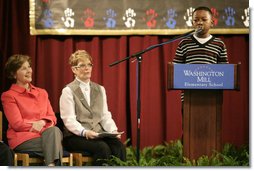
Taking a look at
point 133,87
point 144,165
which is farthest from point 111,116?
point 144,165

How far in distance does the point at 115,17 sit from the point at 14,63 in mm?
1017

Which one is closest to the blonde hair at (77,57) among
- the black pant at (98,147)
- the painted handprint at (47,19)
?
the painted handprint at (47,19)

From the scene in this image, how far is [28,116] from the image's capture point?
4316mm

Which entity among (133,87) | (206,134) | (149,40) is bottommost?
(206,134)

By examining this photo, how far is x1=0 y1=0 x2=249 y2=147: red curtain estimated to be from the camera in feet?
15.8

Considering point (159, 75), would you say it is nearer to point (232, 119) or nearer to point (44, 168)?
point (232, 119)

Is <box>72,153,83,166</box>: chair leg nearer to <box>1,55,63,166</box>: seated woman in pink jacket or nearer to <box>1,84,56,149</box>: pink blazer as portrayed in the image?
<box>1,55,63,166</box>: seated woman in pink jacket

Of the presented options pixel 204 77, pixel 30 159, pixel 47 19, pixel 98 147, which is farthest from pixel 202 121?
pixel 47 19

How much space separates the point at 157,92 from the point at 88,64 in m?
0.80

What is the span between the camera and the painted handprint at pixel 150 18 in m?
4.84

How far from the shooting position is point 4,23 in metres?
4.85

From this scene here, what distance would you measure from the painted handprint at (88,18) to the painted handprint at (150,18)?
47 cm

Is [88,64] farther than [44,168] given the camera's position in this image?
Yes

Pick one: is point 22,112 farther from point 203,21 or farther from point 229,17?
point 229,17
